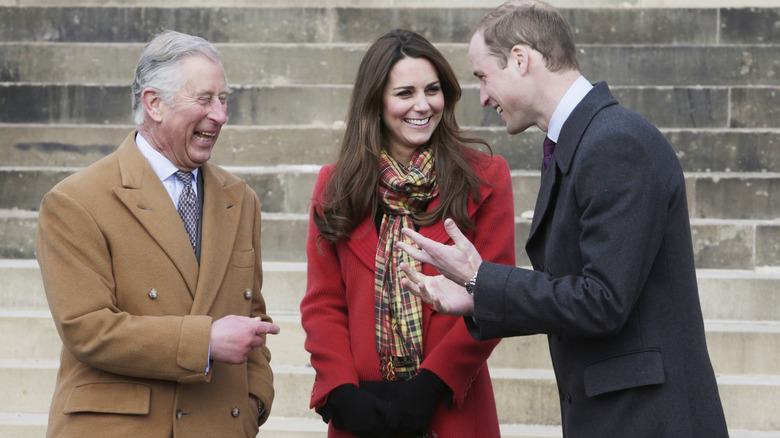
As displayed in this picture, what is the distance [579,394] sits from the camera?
2357 millimetres

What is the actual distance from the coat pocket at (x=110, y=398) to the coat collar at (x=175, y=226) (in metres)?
0.28

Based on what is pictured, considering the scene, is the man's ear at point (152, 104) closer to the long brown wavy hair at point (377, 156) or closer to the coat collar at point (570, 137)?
the long brown wavy hair at point (377, 156)

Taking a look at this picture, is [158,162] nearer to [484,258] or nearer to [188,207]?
[188,207]

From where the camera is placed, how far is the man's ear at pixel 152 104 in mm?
2717

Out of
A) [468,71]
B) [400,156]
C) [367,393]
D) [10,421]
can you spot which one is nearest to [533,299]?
[367,393]

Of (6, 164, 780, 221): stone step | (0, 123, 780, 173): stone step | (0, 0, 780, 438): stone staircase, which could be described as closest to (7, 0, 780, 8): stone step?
(0, 0, 780, 438): stone staircase

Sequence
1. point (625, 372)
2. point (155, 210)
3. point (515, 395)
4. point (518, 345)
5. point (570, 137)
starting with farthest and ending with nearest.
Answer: point (518, 345) < point (515, 395) < point (155, 210) < point (570, 137) < point (625, 372)

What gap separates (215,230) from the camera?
2795mm

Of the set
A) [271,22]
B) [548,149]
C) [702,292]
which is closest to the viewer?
[548,149]

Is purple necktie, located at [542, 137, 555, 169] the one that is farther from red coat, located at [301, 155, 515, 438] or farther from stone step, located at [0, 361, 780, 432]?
stone step, located at [0, 361, 780, 432]

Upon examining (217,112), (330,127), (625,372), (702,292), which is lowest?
(702,292)

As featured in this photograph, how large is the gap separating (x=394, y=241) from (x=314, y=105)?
3743 mm

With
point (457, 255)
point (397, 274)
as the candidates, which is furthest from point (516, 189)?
point (457, 255)

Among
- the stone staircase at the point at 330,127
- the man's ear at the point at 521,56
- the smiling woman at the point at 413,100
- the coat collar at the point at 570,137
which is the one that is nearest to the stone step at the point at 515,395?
the stone staircase at the point at 330,127
